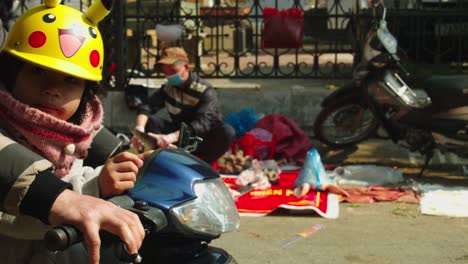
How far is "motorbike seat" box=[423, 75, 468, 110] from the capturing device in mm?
6422

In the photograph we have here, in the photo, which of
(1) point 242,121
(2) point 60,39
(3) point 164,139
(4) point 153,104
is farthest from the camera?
(1) point 242,121

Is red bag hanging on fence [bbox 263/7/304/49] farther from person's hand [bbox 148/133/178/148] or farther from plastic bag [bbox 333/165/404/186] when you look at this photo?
person's hand [bbox 148/133/178/148]

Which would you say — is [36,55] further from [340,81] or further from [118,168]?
[340,81]

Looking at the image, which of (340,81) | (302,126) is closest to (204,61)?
(340,81)

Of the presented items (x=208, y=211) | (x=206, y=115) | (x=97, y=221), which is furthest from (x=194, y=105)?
(x=97, y=221)

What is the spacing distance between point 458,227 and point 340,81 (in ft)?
13.6

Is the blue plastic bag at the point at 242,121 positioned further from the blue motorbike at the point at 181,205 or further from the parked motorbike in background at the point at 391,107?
the blue motorbike at the point at 181,205

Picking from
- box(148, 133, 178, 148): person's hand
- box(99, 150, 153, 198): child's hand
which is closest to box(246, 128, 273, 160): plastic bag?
box(148, 133, 178, 148): person's hand

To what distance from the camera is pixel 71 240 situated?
1442 millimetres

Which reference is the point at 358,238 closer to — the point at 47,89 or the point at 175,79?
the point at 175,79

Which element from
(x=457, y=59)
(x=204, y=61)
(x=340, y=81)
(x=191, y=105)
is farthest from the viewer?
(x=204, y=61)

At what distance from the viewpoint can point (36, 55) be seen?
202 cm

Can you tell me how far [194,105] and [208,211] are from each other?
466 cm

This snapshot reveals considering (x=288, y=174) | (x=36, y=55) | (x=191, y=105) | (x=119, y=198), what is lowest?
(x=288, y=174)
